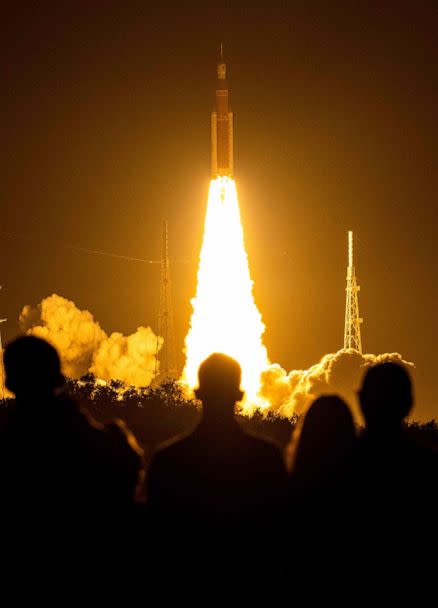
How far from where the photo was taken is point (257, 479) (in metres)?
5.16

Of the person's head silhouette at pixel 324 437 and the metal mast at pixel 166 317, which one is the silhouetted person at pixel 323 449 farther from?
the metal mast at pixel 166 317

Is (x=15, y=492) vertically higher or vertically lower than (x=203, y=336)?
lower

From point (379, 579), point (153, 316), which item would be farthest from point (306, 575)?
point (153, 316)

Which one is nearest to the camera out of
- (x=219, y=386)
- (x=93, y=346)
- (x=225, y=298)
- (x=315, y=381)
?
(x=219, y=386)

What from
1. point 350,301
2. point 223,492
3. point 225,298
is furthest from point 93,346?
point 223,492

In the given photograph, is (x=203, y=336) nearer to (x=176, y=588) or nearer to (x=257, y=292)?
(x=257, y=292)

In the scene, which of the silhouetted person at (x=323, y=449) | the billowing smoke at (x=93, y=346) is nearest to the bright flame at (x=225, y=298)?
the billowing smoke at (x=93, y=346)

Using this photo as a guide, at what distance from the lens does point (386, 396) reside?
17.1 feet

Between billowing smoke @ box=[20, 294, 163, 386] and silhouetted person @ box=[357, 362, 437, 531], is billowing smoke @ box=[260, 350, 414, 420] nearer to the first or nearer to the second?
billowing smoke @ box=[20, 294, 163, 386]

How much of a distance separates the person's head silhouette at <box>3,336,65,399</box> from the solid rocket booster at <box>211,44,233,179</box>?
35917 mm

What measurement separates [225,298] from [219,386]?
41622 mm

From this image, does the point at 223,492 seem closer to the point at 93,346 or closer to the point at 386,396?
the point at 386,396

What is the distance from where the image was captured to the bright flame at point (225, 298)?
4209 centimetres

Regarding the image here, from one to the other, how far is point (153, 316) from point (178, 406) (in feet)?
190
